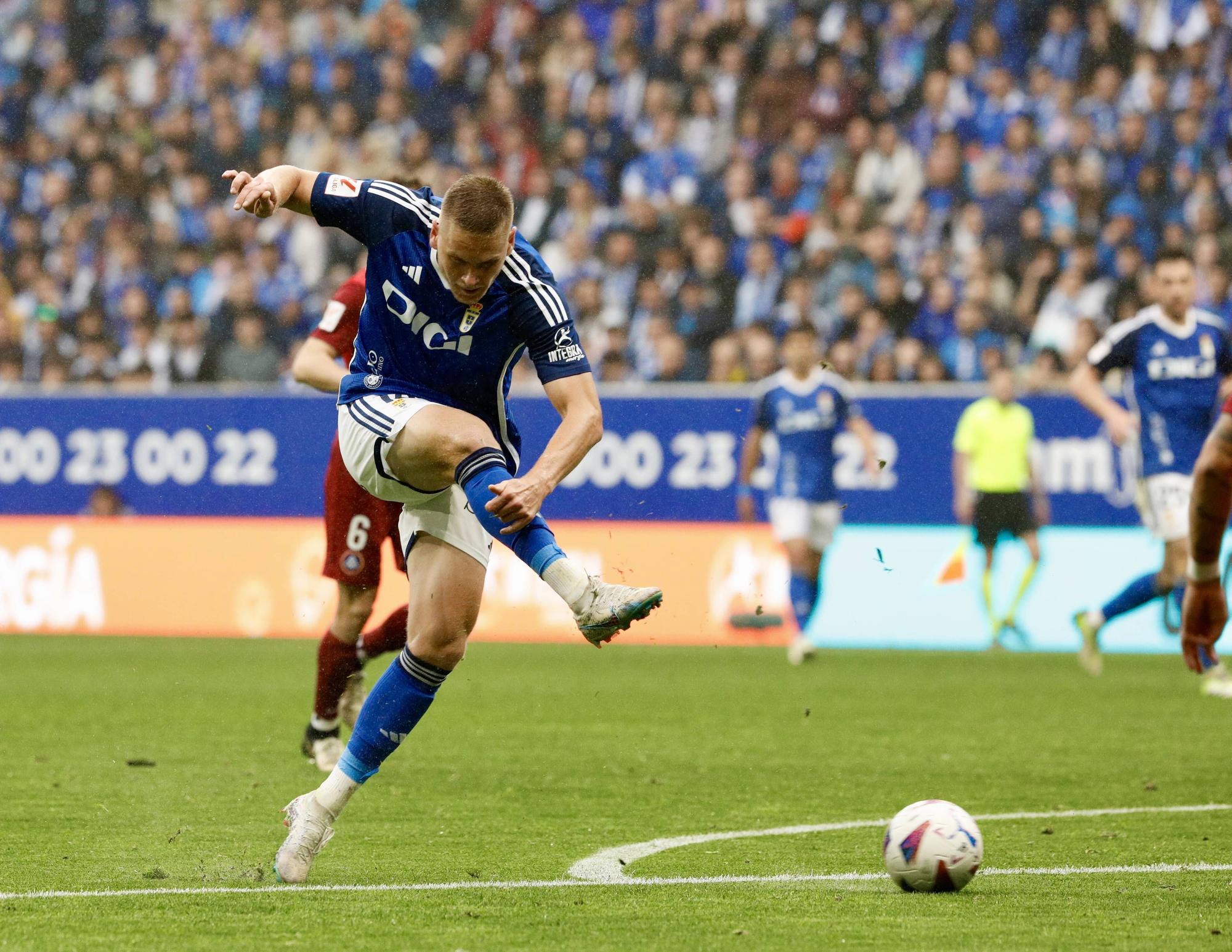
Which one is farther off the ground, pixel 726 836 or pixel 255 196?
pixel 255 196

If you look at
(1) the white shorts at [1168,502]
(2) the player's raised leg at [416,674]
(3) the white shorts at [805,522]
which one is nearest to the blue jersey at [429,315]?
(2) the player's raised leg at [416,674]

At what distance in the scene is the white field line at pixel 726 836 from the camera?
523 cm

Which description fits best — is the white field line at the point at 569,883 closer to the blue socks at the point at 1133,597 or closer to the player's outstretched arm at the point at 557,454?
the player's outstretched arm at the point at 557,454

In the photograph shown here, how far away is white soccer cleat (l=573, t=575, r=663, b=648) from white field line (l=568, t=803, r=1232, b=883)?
2.55 ft

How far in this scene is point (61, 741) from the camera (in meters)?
8.52

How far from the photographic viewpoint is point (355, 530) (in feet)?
24.2

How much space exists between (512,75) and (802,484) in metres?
8.15

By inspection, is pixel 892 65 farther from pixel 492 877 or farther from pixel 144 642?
pixel 492 877

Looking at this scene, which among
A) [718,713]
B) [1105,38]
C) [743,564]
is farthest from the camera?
[1105,38]

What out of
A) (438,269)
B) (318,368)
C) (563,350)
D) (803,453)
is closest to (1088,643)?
(803,453)

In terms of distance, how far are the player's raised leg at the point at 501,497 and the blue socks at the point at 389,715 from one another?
1.60 feet

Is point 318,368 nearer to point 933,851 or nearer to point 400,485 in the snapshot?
point 400,485

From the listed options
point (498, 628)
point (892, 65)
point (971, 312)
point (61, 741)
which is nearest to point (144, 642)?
point (498, 628)

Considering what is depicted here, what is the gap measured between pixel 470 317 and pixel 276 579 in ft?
32.4
